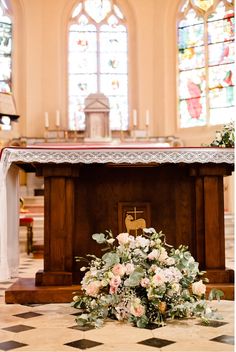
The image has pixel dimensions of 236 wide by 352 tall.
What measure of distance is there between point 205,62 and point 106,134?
118 inches

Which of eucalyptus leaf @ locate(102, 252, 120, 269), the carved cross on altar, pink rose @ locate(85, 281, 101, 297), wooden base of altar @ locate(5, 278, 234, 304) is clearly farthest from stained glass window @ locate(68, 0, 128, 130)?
pink rose @ locate(85, 281, 101, 297)

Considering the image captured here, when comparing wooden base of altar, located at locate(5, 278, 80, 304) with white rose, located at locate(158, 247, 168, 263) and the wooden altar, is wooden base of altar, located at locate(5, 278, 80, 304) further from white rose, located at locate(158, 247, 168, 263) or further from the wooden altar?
white rose, located at locate(158, 247, 168, 263)

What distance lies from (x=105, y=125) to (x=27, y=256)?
460cm

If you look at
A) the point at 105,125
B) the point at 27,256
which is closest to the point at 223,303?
the point at 27,256

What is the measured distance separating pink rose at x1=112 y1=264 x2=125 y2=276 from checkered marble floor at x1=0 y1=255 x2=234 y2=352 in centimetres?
32

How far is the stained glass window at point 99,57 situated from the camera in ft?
45.6

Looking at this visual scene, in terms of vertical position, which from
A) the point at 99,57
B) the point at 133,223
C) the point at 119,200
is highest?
the point at 99,57

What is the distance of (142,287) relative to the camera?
385 centimetres

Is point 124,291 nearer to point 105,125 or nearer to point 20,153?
point 20,153

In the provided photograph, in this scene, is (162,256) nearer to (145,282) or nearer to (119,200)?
(145,282)

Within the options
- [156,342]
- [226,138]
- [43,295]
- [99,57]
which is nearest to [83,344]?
[156,342]

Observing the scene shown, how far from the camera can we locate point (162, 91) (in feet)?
44.2

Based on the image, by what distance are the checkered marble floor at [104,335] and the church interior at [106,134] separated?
45 millimetres

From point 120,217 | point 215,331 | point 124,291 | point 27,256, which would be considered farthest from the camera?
point 27,256
